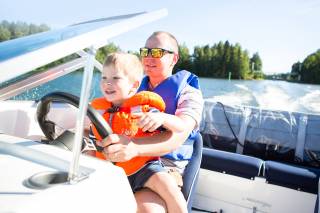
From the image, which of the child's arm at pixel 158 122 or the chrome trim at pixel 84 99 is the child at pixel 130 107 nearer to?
the child's arm at pixel 158 122

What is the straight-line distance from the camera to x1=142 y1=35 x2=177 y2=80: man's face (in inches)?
78.7

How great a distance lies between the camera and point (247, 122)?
3398 millimetres

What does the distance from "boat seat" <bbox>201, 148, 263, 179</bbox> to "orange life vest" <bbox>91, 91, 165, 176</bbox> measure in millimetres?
1154

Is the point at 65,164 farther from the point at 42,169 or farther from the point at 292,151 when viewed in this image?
the point at 292,151

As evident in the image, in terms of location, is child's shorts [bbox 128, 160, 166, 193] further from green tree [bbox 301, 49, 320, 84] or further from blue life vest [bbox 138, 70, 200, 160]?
green tree [bbox 301, 49, 320, 84]

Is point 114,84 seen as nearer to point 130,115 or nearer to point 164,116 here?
point 130,115

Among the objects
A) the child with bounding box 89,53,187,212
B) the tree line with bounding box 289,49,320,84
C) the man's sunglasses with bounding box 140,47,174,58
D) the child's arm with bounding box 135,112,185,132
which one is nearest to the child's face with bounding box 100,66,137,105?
the child with bounding box 89,53,187,212

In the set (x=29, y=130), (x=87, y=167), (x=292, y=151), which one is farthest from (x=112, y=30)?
(x=292, y=151)

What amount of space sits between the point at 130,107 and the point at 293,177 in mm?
1548

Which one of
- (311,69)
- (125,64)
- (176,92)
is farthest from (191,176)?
(311,69)

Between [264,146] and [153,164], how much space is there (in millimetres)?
1967

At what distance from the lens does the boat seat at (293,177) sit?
7.94ft

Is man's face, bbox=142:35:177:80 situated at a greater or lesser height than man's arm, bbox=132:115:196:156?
greater

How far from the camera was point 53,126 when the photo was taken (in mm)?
1544
